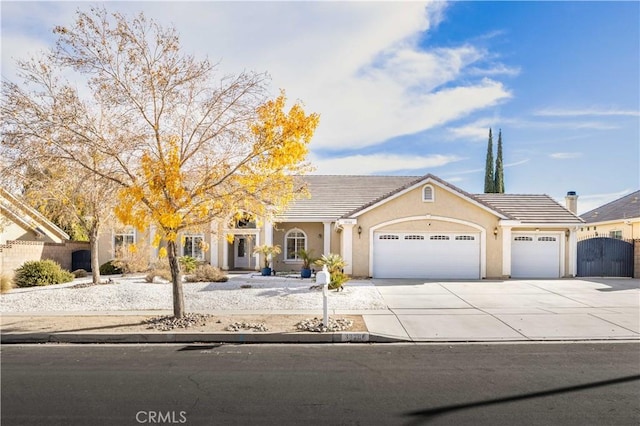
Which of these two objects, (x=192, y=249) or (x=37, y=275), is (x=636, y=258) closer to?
(x=192, y=249)

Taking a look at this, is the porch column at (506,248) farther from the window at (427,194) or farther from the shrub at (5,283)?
the shrub at (5,283)

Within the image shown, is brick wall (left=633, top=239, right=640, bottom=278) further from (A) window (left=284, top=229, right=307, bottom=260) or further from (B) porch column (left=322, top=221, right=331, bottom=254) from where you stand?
(A) window (left=284, top=229, right=307, bottom=260)

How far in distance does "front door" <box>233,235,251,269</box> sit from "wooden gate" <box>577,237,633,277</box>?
17241mm

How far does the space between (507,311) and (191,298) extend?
380 inches

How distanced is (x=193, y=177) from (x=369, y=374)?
20.8 ft

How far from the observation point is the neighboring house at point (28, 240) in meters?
18.5

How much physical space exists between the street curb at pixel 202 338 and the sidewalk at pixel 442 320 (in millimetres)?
20

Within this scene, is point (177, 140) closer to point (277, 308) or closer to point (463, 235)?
point (277, 308)

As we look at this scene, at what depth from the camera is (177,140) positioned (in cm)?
1089

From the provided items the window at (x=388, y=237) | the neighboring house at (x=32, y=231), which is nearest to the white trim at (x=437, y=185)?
the window at (x=388, y=237)

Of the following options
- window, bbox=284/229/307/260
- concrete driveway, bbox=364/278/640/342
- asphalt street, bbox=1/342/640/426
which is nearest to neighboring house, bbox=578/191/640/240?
concrete driveway, bbox=364/278/640/342

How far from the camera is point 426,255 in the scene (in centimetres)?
2077

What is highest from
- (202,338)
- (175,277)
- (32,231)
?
(32,231)

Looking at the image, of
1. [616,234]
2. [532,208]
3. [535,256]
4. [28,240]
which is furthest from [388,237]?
[28,240]
